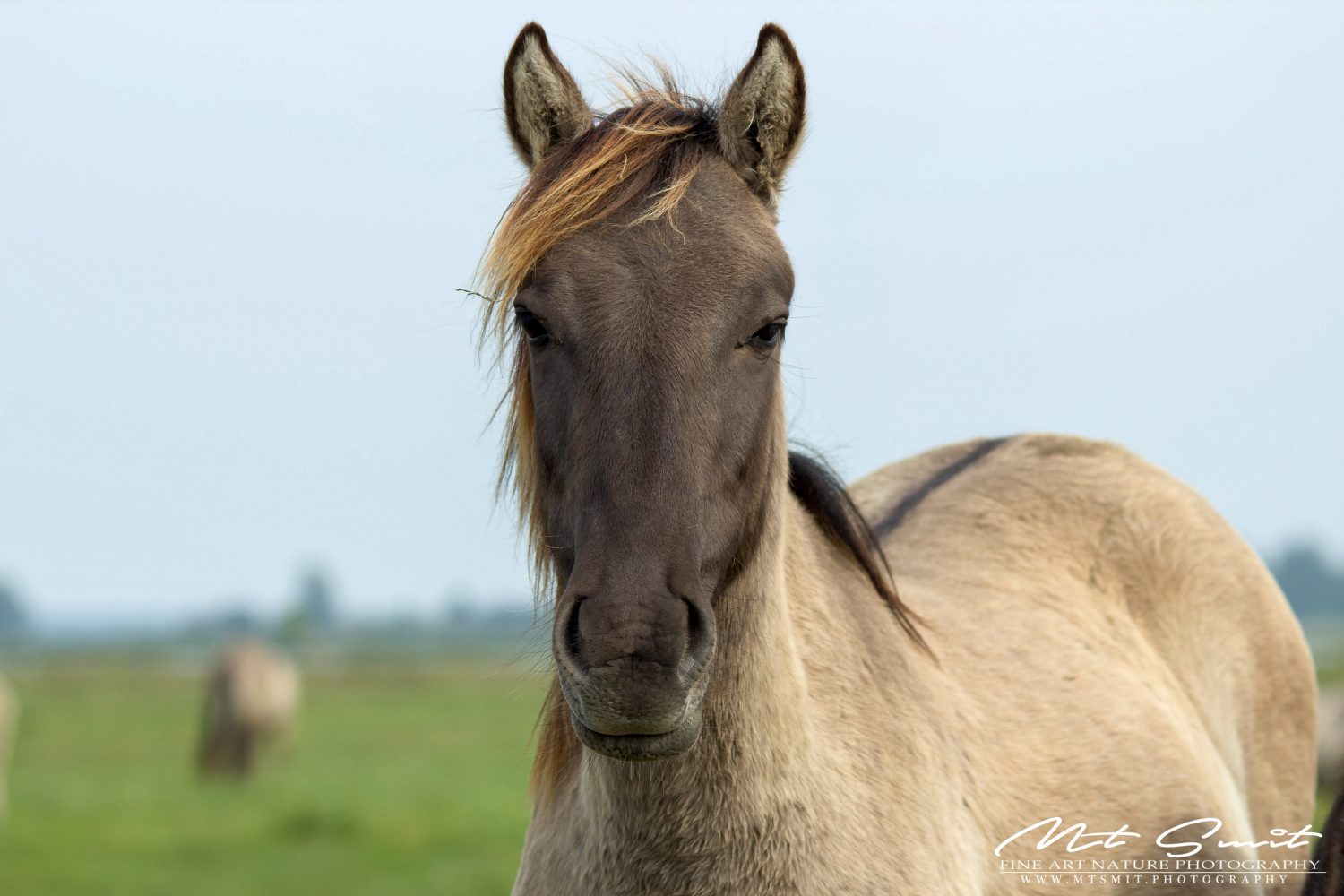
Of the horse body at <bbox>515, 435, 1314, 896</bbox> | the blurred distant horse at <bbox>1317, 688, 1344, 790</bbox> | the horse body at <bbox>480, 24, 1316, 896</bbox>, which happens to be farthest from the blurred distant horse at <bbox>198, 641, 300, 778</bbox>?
the horse body at <bbox>480, 24, 1316, 896</bbox>

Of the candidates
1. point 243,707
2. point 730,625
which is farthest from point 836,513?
point 243,707

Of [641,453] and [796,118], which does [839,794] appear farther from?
[796,118]

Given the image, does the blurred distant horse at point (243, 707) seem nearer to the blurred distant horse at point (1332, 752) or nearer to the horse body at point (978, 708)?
the blurred distant horse at point (1332, 752)

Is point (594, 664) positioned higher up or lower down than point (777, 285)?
lower down

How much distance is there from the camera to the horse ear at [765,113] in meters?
3.08

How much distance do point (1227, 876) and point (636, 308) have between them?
261 cm

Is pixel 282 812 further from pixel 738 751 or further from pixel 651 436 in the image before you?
pixel 651 436

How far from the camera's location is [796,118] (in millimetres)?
3158

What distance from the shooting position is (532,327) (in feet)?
9.40

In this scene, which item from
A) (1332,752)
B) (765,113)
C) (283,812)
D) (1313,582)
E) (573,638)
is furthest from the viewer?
(1313,582)

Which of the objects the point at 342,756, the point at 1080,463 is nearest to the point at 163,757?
the point at 342,756

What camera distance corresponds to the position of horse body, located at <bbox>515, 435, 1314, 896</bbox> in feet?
9.62

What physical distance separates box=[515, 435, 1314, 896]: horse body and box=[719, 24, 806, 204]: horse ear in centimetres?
86

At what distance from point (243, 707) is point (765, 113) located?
24646mm
